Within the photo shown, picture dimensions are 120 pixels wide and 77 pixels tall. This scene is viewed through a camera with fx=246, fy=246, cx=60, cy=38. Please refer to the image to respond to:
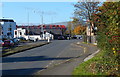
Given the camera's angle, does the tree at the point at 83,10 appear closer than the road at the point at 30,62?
No

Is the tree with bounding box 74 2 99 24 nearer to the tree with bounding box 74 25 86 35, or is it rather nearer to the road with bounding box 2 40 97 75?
the tree with bounding box 74 25 86 35

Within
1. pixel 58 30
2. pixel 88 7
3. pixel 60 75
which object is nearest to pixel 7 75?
pixel 60 75

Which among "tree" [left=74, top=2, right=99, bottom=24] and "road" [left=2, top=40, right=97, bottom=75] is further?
"tree" [left=74, top=2, right=99, bottom=24]

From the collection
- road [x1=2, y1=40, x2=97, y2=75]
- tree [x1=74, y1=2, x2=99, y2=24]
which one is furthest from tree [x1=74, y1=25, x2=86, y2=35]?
road [x1=2, y1=40, x2=97, y2=75]

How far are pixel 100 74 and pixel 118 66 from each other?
0.98 m

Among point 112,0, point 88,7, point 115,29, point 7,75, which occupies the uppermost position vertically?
point 88,7

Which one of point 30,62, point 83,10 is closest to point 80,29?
point 83,10

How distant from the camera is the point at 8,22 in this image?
83.4m

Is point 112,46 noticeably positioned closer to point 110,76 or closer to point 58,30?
point 110,76

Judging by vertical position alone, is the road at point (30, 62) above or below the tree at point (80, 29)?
below

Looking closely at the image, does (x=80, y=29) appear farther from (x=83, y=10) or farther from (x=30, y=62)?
(x=30, y=62)

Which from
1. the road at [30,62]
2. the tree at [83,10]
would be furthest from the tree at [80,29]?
the road at [30,62]

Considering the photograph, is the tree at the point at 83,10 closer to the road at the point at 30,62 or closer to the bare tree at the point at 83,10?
the bare tree at the point at 83,10

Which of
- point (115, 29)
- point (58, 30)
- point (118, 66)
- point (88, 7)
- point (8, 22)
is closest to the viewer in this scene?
point (115, 29)
